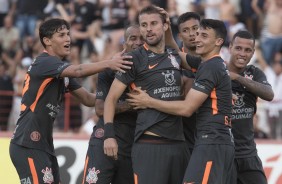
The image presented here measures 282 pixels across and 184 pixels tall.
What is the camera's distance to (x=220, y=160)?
10344 mm

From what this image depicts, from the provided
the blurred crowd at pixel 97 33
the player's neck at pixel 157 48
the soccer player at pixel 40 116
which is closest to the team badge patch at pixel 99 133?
the soccer player at pixel 40 116

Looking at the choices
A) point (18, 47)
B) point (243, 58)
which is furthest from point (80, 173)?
point (18, 47)

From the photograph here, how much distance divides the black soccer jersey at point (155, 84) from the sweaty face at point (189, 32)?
129cm

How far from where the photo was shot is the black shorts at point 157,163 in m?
10.6

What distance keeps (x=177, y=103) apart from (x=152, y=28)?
1.02 m

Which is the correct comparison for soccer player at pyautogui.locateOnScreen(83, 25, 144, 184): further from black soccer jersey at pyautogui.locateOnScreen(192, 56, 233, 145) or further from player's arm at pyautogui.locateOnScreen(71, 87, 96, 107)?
black soccer jersey at pyautogui.locateOnScreen(192, 56, 233, 145)

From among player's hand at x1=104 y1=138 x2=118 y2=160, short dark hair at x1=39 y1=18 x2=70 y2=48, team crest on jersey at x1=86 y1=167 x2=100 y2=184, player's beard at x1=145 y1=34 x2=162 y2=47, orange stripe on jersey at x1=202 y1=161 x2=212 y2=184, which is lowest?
team crest on jersey at x1=86 y1=167 x2=100 y2=184

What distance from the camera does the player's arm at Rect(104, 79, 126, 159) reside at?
10484 millimetres

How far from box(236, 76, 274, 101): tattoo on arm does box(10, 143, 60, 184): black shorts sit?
2673mm

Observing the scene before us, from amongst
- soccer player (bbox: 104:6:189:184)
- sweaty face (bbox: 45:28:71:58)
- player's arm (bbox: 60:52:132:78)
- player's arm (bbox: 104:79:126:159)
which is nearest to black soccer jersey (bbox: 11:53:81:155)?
player's arm (bbox: 60:52:132:78)

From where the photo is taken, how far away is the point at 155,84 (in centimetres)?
1066

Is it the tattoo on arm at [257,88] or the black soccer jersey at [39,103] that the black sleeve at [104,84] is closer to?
the black soccer jersey at [39,103]

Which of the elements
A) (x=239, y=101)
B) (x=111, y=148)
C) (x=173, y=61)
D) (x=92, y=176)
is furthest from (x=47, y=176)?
(x=239, y=101)

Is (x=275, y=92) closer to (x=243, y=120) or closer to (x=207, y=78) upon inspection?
(x=243, y=120)
